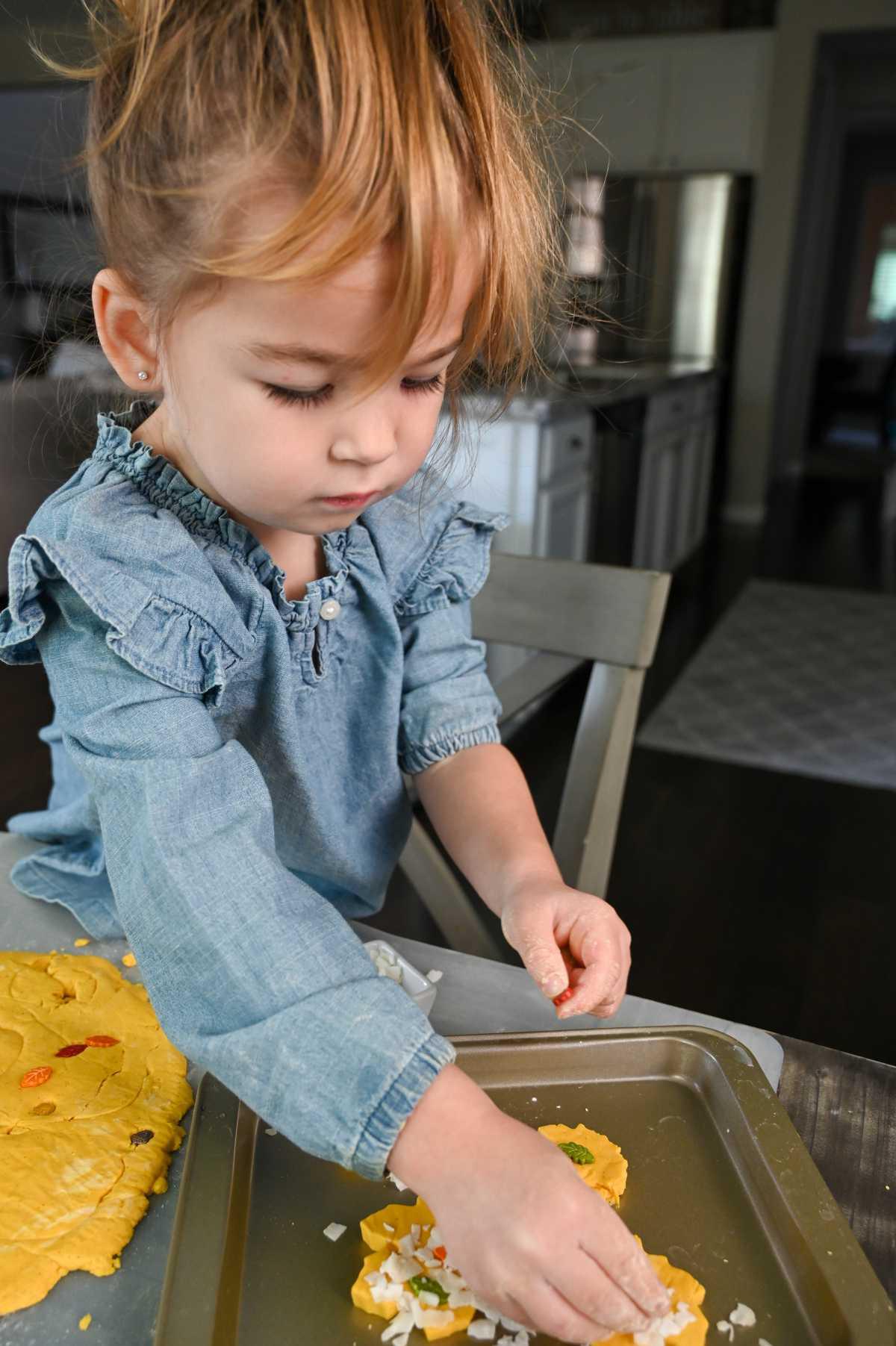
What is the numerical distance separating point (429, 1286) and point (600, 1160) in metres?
0.11

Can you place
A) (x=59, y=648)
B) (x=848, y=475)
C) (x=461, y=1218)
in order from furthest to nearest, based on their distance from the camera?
(x=848, y=475), (x=59, y=648), (x=461, y=1218)

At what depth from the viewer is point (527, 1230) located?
42cm

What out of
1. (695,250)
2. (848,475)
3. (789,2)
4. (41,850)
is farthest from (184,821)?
(848,475)

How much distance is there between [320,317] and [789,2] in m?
5.58

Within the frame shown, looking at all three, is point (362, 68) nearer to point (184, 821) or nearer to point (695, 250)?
point (184, 821)

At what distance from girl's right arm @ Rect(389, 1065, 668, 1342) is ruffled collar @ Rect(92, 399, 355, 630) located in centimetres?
34

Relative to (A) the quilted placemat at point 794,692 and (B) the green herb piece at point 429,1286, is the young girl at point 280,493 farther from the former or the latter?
(A) the quilted placemat at point 794,692

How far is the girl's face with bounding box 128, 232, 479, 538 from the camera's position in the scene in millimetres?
452

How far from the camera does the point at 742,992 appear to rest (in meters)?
1.73

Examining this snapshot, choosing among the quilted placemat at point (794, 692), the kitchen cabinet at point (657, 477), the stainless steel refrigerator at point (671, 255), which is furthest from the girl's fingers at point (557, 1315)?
the stainless steel refrigerator at point (671, 255)

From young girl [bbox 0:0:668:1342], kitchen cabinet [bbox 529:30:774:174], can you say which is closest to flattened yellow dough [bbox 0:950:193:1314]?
young girl [bbox 0:0:668:1342]

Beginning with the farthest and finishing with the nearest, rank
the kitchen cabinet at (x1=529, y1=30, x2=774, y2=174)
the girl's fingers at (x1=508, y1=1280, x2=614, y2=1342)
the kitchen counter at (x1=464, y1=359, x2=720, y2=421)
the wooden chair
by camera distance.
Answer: the kitchen cabinet at (x1=529, y1=30, x2=774, y2=174) → the kitchen counter at (x1=464, y1=359, x2=720, y2=421) → the wooden chair → the girl's fingers at (x1=508, y1=1280, x2=614, y2=1342)

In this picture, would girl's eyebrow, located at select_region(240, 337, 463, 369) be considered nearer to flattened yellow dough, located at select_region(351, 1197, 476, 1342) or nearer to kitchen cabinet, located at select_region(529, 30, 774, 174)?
flattened yellow dough, located at select_region(351, 1197, 476, 1342)

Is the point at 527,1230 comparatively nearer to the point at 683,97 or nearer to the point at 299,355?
the point at 299,355
